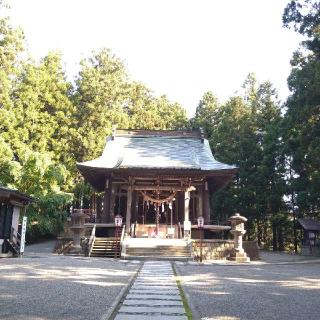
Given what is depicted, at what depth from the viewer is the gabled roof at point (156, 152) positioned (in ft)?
71.6

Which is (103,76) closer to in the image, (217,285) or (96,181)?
(96,181)

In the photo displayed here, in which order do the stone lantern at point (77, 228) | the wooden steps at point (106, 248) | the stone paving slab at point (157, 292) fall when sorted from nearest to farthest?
1. the stone paving slab at point (157, 292)
2. the wooden steps at point (106, 248)
3. the stone lantern at point (77, 228)

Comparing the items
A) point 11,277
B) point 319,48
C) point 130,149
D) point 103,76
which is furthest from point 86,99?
point 11,277

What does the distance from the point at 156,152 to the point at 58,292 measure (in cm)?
1806

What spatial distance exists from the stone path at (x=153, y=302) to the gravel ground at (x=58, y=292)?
0.33 metres

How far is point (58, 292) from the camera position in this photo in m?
7.47

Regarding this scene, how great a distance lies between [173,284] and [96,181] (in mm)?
17556

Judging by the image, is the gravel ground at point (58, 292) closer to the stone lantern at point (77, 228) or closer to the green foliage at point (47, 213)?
the stone lantern at point (77, 228)

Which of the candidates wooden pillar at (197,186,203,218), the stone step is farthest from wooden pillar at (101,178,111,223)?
the stone step

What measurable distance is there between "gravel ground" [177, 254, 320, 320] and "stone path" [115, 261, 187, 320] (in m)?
0.29

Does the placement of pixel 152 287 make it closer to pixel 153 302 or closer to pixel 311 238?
pixel 153 302

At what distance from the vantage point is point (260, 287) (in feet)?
28.7

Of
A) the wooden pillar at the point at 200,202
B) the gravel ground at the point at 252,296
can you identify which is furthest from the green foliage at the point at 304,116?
the gravel ground at the point at 252,296

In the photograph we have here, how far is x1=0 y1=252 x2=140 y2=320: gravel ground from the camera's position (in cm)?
565
